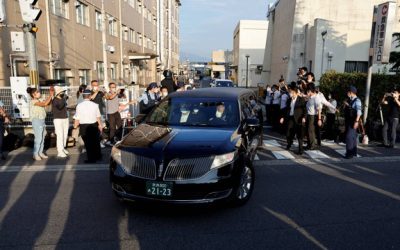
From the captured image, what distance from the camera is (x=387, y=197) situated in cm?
509

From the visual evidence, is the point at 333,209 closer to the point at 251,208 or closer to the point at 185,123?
the point at 251,208

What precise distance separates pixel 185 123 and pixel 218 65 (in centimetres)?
8973

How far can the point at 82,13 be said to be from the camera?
19.2m

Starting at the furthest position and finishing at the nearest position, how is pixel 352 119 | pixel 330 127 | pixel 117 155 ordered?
pixel 330 127, pixel 352 119, pixel 117 155

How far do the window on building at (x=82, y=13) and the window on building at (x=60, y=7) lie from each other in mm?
1287

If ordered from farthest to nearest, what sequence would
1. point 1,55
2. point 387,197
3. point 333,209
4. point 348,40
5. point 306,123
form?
1. point 348,40
2. point 1,55
3. point 306,123
4. point 387,197
5. point 333,209

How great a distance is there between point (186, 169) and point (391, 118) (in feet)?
23.3

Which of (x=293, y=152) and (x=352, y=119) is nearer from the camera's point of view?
(x=352, y=119)

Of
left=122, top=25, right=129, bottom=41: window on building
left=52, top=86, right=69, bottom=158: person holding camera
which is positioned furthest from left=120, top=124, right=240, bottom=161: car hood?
left=122, top=25, right=129, bottom=41: window on building

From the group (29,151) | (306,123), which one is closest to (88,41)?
(29,151)

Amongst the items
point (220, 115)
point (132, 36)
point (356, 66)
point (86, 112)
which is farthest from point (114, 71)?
point (220, 115)

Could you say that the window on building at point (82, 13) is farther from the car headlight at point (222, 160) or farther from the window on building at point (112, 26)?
the car headlight at point (222, 160)

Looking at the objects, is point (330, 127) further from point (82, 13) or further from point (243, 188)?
point (82, 13)

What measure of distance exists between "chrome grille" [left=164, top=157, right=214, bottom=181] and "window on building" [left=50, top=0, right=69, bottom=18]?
1440cm
